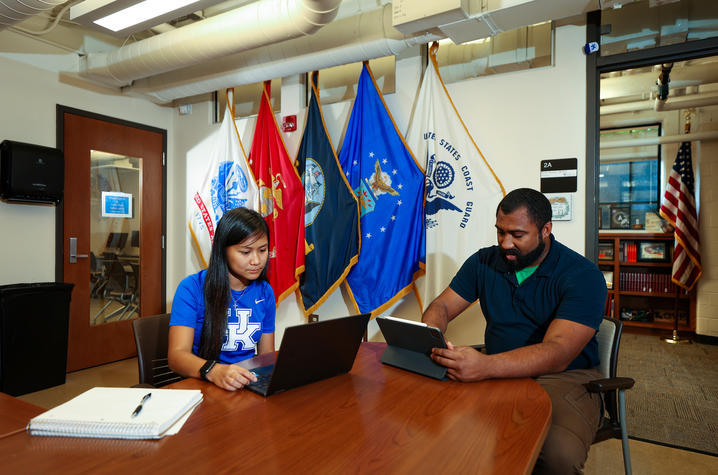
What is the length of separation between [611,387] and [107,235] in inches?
161

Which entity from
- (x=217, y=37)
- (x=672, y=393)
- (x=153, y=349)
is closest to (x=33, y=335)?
(x=153, y=349)

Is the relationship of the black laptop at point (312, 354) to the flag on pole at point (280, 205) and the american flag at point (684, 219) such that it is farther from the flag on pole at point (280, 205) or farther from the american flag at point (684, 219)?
the american flag at point (684, 219)

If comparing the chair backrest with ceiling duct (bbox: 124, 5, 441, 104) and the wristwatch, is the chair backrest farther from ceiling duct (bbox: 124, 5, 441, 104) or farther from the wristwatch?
ceiling duct (bbox: 124, 5, 441, 104)

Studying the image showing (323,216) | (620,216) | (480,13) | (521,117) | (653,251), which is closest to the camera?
(480,13)

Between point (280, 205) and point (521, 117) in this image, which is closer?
point (521, 117)

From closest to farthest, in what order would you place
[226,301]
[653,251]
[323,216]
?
[226,301] < [323,216] < [653,251]

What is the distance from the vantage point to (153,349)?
176 centimetres

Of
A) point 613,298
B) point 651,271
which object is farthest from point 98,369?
point 651,271

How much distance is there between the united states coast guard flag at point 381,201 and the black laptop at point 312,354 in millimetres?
1653

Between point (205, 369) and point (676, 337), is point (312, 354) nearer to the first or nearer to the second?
point (205, 369)

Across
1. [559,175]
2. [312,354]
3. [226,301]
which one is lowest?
[312,354]

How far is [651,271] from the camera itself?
5594 mm

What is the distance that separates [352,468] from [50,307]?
3.34 m

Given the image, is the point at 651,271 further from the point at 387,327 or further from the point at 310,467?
the point at 310,467
